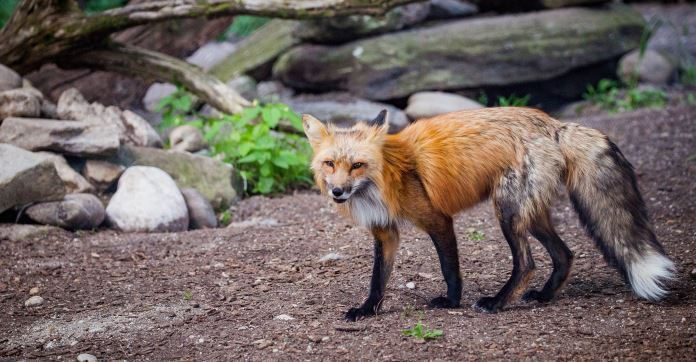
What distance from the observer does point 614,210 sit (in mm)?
4375

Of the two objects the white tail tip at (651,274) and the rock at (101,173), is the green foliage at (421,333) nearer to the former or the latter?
the white tail tip at (651,274)

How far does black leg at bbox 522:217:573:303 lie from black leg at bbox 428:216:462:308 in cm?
54

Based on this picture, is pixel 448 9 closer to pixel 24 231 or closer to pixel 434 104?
pixel 434 104

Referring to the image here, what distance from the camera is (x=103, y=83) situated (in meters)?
9.49

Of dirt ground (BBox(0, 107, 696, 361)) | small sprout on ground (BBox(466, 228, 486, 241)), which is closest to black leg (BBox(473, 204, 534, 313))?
dirt ground (BBox(0, 107, 696, 361))

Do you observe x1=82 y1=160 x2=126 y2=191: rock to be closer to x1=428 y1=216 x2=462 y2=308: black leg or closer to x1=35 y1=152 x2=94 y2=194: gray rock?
x1=35 y1=152 x2=94 y2=194: gray rock

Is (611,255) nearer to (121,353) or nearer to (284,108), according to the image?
(121,353)

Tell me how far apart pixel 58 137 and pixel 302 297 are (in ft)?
10.6

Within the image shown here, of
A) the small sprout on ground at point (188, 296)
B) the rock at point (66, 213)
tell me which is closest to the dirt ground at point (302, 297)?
the small sprout on ground at point (188, 296)

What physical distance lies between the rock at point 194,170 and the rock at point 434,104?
3.03 m

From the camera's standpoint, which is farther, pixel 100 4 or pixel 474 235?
pixel 100 4

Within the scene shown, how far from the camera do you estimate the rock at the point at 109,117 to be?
24.7ft

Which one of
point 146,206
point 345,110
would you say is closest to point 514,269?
point 146,206

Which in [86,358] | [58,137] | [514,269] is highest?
[58,137]
